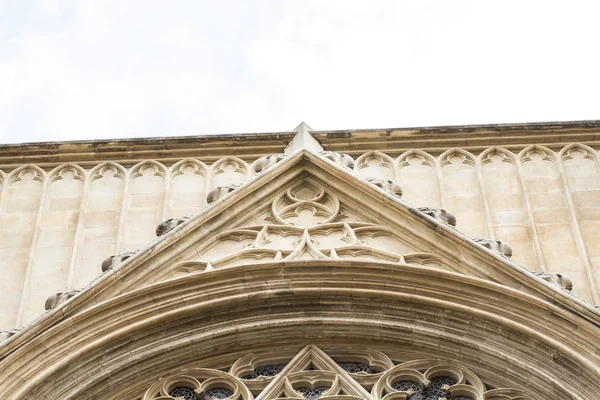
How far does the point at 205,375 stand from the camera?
68.0 feet

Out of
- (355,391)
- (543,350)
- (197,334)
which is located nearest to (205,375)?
(197,334)

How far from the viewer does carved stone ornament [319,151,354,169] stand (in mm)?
23078

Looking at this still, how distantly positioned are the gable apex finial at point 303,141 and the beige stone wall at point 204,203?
0.61m

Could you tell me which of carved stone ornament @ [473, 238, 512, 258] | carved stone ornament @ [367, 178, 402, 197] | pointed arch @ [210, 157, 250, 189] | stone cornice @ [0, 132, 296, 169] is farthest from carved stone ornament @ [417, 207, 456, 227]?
stone cornice @ [0, 132, 296, 169]

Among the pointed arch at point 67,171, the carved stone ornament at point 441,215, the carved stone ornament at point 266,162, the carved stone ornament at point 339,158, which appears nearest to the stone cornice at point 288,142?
the pointed arch at point 67,171

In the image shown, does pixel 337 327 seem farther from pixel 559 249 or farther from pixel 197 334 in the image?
pixel 559 249

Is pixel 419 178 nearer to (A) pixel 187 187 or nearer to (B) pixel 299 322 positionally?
(A) pixel 187 187

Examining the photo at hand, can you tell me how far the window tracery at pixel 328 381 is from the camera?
20.1 metres

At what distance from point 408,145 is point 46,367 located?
6.52m

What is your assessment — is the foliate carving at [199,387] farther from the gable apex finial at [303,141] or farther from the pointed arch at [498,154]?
the pointed arch at [498,154]

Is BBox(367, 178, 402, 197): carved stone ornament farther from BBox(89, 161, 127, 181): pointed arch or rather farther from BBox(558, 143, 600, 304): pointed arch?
BBox(89, 161, 127, 181): pointed arch

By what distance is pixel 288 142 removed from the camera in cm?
2442

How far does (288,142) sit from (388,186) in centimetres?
228

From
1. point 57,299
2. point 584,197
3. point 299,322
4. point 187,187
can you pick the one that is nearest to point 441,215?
point 299,322
